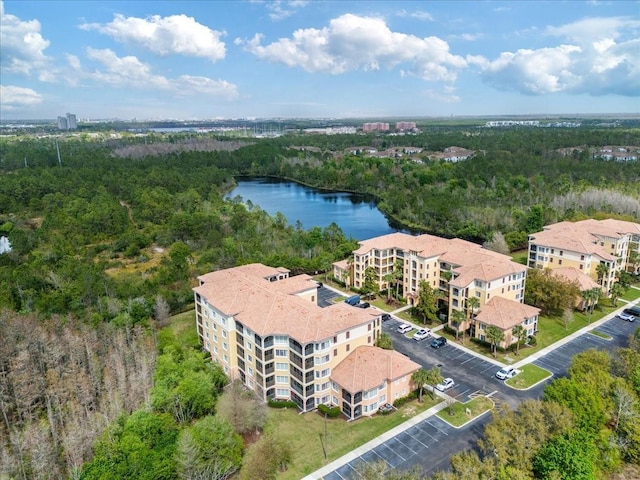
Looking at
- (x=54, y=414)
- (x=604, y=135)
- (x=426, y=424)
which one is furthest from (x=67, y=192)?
(x=604, y=135)

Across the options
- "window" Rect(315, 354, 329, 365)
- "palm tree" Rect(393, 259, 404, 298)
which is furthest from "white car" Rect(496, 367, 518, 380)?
"palm tree" Rect(393, 259, 404, 298)

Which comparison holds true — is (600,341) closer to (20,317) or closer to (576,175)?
(20,317)

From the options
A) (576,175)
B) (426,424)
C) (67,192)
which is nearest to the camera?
(426,424)

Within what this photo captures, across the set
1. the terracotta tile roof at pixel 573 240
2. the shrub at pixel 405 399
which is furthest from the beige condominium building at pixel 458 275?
the shrub at pixel 405 399

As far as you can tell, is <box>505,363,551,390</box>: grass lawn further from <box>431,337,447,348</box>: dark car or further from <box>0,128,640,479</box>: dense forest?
<box>0,128,640,479</box>: dense forest

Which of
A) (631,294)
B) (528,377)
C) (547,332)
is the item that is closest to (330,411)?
(528,377)

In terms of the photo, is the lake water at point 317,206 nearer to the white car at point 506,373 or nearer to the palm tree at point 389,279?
the palm tree at point 389,279
